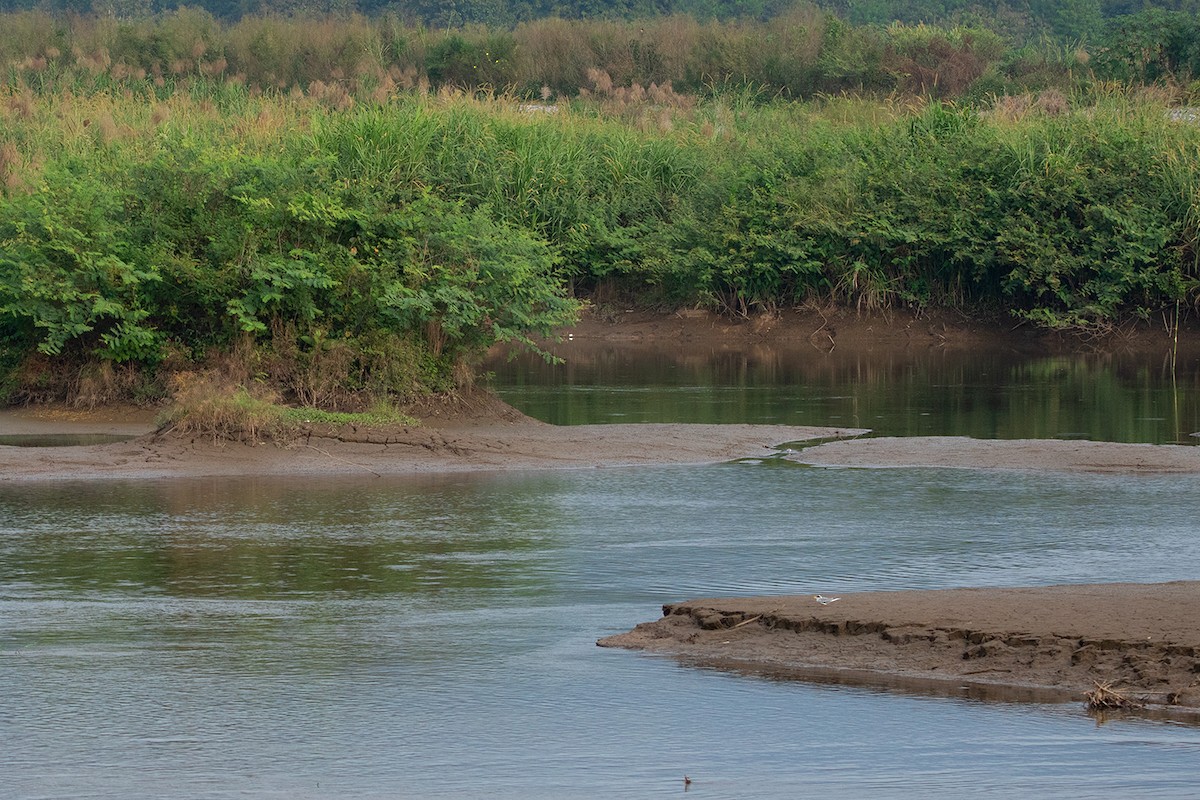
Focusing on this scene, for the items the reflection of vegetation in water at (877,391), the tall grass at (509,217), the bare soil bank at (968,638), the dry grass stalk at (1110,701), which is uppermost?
the tall grass at (509,217)

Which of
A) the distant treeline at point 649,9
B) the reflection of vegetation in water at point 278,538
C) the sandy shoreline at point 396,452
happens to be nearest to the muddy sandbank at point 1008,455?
the sandy shoreline at point 396,452

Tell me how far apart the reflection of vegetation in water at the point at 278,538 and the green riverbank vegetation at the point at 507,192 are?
211 centimetres

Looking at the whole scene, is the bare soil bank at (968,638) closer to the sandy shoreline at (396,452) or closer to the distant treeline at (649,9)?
the sandy shoreline at (396,452)

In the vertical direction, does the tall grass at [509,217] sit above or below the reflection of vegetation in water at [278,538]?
above

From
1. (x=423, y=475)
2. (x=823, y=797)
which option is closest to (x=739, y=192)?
(x=423, y=475)

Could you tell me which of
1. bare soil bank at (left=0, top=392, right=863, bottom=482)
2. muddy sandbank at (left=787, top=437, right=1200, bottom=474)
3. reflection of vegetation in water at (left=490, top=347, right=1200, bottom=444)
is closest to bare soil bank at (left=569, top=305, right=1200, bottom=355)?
reflection of vegetation in water at (left=490, top=347, right=1200, bottom=444)

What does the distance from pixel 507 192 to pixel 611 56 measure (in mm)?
15725

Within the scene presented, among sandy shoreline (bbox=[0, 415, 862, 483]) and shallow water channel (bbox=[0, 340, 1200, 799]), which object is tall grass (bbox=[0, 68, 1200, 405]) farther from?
shallow water channel (bbox=[0, 340, 1200, 799])

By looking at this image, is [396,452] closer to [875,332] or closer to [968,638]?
[968,638]

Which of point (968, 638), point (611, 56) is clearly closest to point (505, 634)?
point (968, 638)

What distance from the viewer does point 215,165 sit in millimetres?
18047

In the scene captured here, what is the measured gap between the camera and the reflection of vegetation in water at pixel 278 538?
10.4 m

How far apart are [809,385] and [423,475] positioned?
349 inches


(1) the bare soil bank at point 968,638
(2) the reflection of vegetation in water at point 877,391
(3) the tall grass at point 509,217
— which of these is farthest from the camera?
(2) the reflection of vegetation in water at point 877,391
